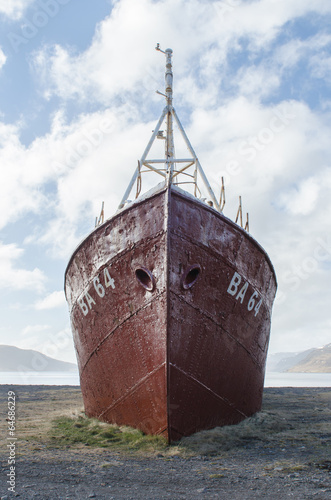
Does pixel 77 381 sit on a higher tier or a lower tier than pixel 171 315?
lower

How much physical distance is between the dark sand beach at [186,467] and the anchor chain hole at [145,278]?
206 centimetres

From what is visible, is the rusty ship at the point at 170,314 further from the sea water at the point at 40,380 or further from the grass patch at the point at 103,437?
the sea water at the point at 40,380

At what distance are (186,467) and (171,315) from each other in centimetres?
179

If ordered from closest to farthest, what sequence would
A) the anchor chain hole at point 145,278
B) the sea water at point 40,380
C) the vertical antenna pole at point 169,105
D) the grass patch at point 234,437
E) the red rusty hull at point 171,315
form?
the grass patch at point 234,437, the red rusty hull at point 171,315, the anchor chain hole at point 145,278, the vertical antenna pole at point 169,105, the sea water at point 40,380

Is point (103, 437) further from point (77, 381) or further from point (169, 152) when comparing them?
point (77, 381)

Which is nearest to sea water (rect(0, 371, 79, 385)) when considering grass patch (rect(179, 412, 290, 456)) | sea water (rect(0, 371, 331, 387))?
sea water (rect(0, 371, 331, 387))

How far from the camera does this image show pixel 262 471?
405 cm

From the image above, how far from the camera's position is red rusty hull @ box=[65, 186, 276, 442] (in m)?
5.14

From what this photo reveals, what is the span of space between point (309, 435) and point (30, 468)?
4.22 m

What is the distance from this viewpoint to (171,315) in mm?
5137

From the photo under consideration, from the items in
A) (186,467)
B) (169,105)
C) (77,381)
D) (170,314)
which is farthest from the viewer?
(77,381)

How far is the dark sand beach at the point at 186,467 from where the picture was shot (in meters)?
3.42

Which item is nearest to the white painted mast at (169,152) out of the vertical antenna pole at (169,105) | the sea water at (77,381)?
the vertical antenna pole at (169,105)

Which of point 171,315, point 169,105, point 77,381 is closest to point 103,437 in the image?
point 171,315
